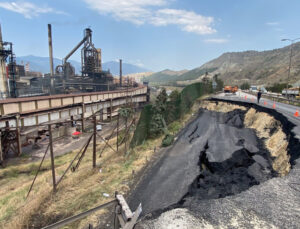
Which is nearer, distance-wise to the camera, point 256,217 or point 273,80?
point 256,217

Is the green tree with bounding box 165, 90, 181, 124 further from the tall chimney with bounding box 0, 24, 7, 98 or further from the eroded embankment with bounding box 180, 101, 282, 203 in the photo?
the tall chimney with bounding box 0, 24, 7, 98

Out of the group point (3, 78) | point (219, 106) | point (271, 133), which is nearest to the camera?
point (271, 133)

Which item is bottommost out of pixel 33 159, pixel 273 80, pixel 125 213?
pixel 33 159

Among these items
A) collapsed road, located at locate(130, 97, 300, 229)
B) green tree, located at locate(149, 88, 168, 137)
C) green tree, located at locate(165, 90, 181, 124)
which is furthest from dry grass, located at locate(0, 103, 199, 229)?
green tree, located at locate(165, 90, 181, 124)

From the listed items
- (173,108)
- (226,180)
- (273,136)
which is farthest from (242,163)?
(173,108)

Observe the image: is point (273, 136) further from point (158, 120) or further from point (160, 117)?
point (158, 120)

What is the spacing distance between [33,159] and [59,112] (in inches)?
261

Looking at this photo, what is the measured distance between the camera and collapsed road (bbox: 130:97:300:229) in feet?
18.4

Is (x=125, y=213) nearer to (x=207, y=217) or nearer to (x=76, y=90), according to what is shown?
(x=207, y=217)

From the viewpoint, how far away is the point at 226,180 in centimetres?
984

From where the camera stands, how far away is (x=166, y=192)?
8.95 meters

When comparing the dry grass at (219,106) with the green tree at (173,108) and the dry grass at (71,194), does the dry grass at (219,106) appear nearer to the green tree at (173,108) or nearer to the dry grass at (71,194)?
the green tree at (173,108)

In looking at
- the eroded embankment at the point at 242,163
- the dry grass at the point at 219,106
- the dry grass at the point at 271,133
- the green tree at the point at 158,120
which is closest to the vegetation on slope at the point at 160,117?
the green tree at the point at 158,120

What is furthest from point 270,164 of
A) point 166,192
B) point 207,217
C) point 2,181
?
point 2,181
